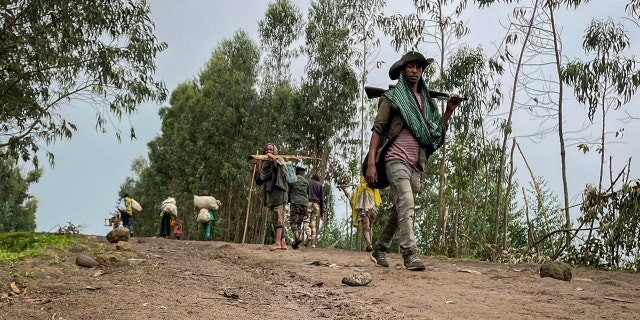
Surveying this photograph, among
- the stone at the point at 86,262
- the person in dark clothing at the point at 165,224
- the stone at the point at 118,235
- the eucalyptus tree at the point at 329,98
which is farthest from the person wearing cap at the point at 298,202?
the eucalyptus tree at the point at 329,98

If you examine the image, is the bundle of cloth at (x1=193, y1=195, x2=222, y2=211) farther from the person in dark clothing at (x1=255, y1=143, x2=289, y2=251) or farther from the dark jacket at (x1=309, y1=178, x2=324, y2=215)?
the person in dark clothing at (x1=255, y1=143, x2=289, y2=251)

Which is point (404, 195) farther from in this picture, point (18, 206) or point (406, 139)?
point (18, 206)

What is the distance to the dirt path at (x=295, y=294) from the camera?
4656 mm

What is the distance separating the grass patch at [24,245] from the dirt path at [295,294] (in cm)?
90

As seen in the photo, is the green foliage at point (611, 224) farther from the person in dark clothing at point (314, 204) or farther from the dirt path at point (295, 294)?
the person in dark clothing at point (314, 204)

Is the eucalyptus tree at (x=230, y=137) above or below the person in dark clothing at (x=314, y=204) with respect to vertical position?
above

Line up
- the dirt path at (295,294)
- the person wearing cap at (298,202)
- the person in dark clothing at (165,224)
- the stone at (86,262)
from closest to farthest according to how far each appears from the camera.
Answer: the dirt path at (295,294) → the stone at (86,262) → the person wearing cap at (298,202) → the person in dark clothing at (165,224)

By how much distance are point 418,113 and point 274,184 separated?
544cm

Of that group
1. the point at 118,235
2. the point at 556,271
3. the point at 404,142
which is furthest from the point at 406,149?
the point at 118,235

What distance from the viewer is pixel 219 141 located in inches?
1347

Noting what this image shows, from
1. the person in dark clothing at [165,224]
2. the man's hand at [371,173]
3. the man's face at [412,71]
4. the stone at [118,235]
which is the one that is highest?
the man's face at [412,71]

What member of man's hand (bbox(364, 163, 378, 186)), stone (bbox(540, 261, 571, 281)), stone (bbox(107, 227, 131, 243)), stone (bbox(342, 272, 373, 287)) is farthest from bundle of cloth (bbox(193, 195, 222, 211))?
stone (bbox(342, 272, 373, 287))

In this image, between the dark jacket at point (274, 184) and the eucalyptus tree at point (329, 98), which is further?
the eucalyptus tree at point (329, 98)

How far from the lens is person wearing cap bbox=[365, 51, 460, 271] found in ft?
22.1
